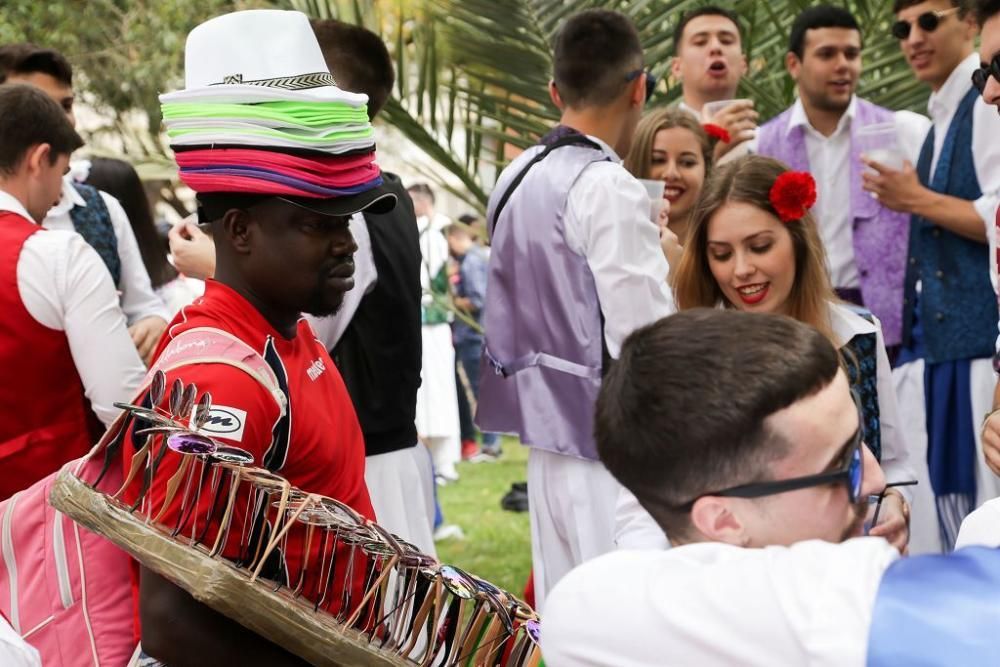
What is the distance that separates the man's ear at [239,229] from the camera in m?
2.39

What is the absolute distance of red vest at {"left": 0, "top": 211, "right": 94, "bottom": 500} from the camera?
11.4 feet

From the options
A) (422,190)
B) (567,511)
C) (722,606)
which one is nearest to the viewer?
(722,606)

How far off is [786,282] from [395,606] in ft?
7.01

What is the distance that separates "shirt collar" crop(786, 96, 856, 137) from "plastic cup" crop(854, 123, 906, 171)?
23.6 inches

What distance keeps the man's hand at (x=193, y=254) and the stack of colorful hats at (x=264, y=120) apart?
1410 millimetres

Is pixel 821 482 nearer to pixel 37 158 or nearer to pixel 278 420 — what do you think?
pixel 278 420

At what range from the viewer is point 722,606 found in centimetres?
144

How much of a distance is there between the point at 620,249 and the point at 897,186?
128 cm

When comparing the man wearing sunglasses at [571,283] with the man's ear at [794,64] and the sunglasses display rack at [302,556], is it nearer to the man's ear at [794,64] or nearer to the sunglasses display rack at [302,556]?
the man's ear at [794,64]

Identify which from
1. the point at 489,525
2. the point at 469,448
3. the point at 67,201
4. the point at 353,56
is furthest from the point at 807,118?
the point at 469,448

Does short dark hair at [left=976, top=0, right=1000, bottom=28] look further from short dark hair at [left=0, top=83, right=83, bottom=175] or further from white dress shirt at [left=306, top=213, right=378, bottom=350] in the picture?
short dark hair at [left=0, top=83, right=83, bottom=175]

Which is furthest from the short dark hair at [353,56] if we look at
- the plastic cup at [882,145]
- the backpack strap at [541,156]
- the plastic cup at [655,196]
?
the plastic cup at [882,145]

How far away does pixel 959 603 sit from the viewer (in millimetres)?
1356

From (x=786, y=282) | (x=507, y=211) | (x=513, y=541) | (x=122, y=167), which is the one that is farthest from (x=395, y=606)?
(x=513, y=541)
